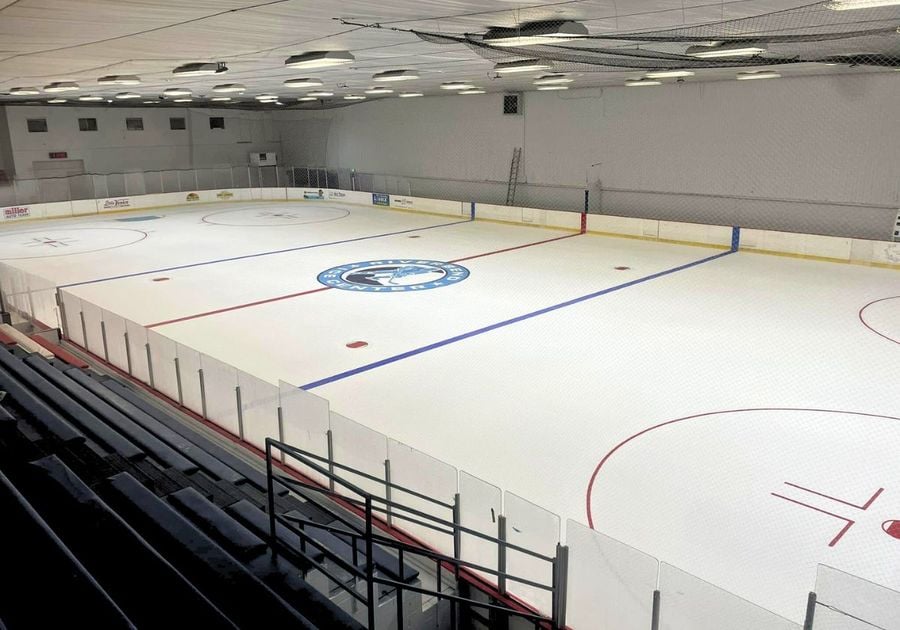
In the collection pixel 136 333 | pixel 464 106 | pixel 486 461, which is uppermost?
pixel 464 106

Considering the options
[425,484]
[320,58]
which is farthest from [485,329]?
[425,484]

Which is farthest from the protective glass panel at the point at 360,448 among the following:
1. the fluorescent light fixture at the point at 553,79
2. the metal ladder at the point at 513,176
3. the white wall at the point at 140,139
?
the white wall at the point at 140,139

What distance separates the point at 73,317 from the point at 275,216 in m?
13.5

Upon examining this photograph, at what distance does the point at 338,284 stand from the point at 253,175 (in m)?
18.2

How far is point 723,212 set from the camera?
16.5 meters

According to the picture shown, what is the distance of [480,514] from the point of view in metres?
4.40

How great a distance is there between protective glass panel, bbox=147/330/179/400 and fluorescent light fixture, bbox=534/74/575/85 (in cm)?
985

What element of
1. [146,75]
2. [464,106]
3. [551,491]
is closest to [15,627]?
[551,491]

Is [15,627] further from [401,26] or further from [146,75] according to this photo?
[146,75]

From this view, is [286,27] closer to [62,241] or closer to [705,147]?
[705,147]

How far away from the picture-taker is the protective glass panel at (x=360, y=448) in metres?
5.11

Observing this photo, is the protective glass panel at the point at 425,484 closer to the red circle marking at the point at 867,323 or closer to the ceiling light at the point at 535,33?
the ceiling light at the point at 535,33

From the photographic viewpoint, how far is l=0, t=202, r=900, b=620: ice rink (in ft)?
17.6

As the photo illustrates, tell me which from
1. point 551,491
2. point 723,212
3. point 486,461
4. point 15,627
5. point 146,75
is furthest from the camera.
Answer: point 723,212
